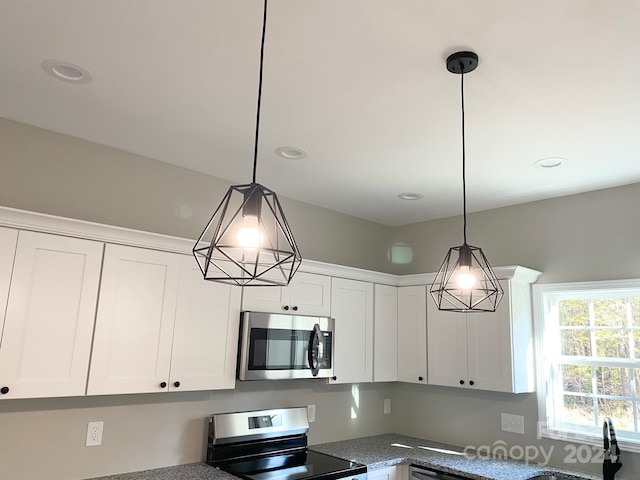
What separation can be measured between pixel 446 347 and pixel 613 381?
111 cm

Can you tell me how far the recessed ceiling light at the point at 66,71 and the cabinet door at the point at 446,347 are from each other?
9.37 feet

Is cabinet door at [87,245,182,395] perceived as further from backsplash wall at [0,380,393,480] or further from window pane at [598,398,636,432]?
window pane at [598,398,636,432]

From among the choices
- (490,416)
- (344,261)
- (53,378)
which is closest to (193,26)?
Answer: (53,378)

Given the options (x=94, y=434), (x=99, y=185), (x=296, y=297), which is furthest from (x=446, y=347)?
(x=99, y=185)

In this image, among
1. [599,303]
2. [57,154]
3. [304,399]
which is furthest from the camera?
[304,399]

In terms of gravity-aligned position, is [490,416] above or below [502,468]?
above

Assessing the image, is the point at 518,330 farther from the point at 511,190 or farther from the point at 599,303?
the point at 511,190

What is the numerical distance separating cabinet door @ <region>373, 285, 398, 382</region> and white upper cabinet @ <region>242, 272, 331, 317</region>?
564 mm

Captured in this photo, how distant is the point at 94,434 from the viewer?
2727mm

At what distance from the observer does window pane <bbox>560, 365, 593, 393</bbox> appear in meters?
3.39

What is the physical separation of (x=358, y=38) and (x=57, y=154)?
76.2 inches

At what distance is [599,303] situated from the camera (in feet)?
11.2

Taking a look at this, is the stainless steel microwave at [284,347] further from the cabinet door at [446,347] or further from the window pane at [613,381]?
the window pane at [613,381]

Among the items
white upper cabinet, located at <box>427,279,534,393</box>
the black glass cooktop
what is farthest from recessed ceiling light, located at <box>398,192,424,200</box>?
the black glass cooktop
